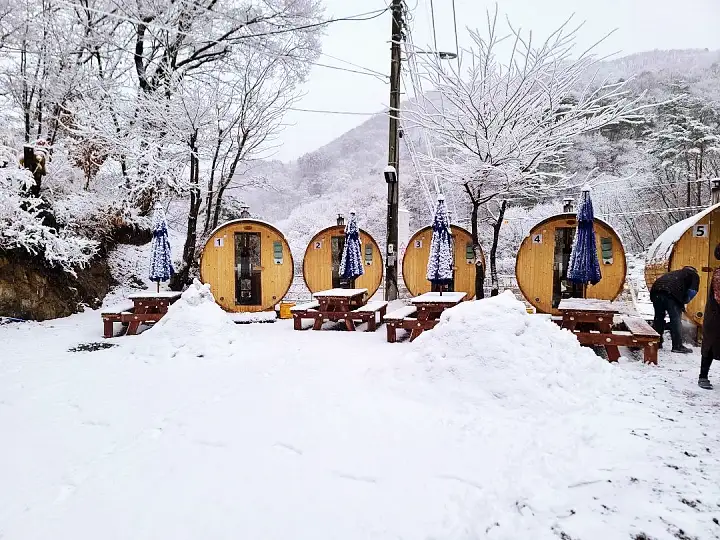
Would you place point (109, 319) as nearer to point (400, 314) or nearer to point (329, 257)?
point (329, 257)

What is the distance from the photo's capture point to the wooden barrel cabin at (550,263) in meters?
10.1

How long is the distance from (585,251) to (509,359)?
4636 millimetres

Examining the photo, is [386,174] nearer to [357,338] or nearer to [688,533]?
[357,338]

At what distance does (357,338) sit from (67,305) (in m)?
7.32

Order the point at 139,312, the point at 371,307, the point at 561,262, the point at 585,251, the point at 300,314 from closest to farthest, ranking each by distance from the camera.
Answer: the point at 585,251 < the point at 139,312 < the point at 300,314 < the point at 371,307 < the point at 561,262

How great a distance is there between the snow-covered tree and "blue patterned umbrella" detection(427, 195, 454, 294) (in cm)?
156

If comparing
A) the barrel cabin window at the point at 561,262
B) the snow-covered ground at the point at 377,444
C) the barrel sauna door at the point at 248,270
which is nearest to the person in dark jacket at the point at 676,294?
the snow-covered ground at the point at 377,444

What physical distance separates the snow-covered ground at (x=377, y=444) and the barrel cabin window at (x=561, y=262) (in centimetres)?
390

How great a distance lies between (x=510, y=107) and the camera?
9852mm

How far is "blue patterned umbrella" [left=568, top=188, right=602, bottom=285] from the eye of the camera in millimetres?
8352

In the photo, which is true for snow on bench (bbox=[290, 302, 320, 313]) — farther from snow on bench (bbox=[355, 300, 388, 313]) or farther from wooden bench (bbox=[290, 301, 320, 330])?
snow on bench (bbox=[355, 300, 388, 313])

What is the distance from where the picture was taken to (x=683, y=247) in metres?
8.61

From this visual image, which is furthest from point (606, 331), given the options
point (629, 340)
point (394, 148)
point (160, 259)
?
point (160, 259)

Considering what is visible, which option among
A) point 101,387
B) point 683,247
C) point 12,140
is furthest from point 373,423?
point 12,140
